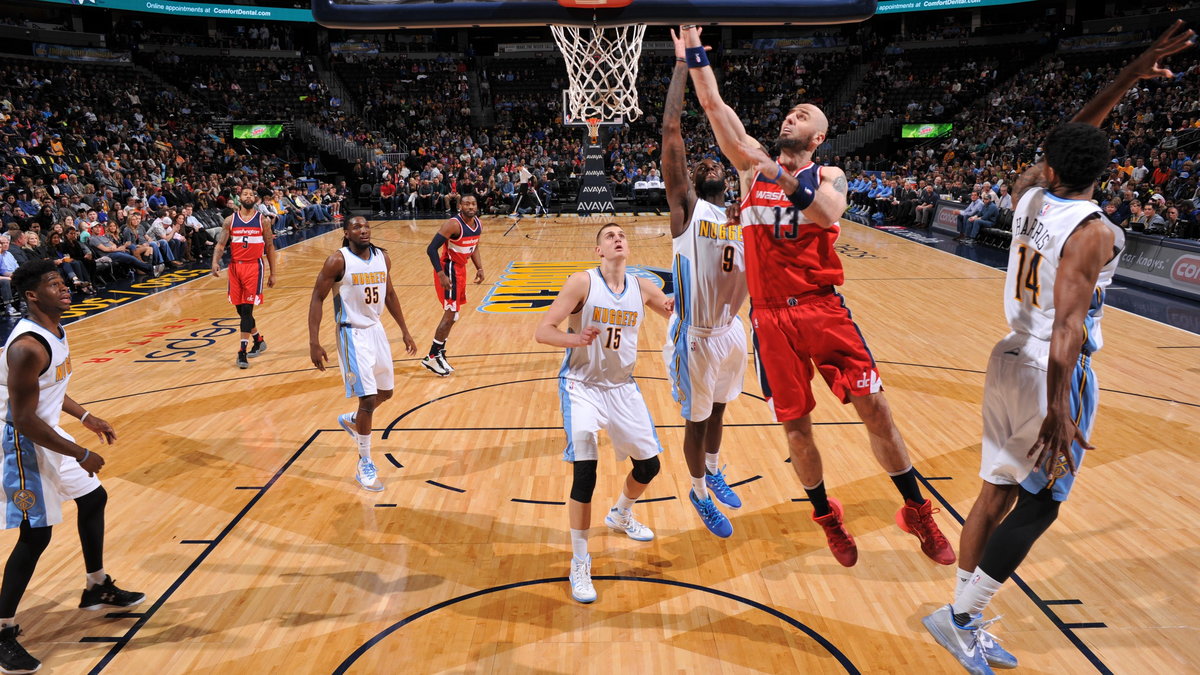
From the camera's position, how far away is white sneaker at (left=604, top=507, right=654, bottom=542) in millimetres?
4793

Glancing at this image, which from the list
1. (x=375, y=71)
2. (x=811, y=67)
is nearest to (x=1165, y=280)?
(x=811, y=67)

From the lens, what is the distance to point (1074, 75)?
27734mm

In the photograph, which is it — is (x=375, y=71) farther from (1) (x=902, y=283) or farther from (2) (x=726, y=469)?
(2) (x=726, y=469)

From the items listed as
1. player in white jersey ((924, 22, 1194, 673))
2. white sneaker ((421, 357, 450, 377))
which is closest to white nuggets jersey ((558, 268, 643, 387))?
player in white jersey ((924, 22, 1194, 673))

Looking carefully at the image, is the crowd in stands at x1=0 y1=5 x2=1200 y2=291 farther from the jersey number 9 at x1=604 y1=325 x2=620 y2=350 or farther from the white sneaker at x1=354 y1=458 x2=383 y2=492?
the jersey number 9 at x1=604 y1=325 x2=620 y2=350

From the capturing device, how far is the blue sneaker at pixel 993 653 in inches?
140

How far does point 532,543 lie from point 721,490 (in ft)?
3.98

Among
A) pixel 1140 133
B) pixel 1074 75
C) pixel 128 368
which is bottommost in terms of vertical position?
pixel 128 368

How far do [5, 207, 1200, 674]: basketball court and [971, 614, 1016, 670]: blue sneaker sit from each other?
12cm

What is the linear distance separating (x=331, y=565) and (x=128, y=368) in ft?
18.4

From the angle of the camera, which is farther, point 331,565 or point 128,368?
point 128,368

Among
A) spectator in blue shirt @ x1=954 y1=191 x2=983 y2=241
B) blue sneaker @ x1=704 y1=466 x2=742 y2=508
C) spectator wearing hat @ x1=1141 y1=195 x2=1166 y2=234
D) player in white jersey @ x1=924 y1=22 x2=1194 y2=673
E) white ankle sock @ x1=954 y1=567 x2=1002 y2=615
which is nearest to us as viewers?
player in white jersey @ x1=924 y1=22 x2=1194 y2=673

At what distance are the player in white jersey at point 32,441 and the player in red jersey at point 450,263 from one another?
15.3 feet

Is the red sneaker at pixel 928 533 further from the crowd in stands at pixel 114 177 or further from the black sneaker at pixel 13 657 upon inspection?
the crowd in stands at pixel 114 177
